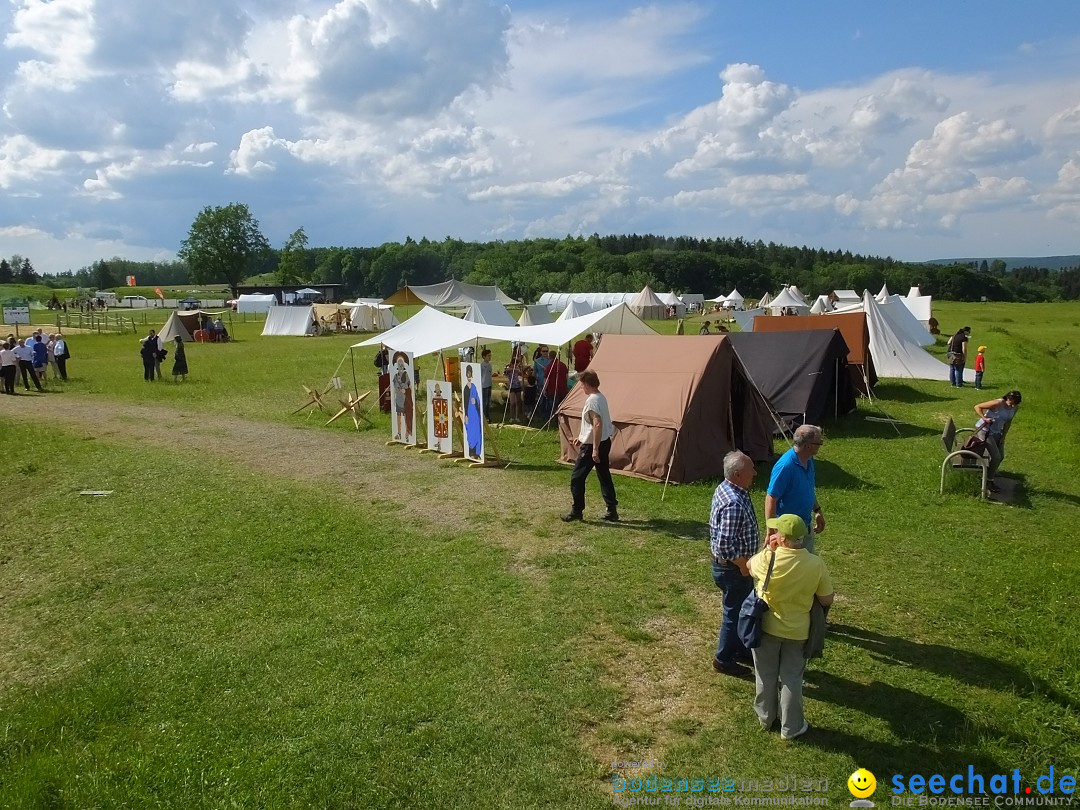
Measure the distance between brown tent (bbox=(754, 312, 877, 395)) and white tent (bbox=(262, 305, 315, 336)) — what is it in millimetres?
30910

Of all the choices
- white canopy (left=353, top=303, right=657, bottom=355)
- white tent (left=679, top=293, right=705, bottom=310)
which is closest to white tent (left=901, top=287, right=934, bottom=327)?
white canopy (left=353, top=303, right=657, bottom=355)

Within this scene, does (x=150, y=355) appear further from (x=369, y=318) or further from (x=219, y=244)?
(x=219, y=244)

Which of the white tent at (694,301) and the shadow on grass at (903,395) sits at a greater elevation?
the white tent at (694,301)

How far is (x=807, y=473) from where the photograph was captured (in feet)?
17.7

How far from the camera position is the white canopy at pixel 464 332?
48.0ft

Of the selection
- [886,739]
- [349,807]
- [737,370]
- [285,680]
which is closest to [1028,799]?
[886,739]

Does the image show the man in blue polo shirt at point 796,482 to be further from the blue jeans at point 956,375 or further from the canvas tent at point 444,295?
the canvas tent at point 444,295

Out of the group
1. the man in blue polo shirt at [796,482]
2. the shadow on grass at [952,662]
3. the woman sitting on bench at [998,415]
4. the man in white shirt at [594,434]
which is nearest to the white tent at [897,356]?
the woman sitting on bench at [998,415]

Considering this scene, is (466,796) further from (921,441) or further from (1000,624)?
(921,441)

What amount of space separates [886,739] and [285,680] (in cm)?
395

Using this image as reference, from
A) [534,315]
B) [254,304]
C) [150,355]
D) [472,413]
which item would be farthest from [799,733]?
[254,304]

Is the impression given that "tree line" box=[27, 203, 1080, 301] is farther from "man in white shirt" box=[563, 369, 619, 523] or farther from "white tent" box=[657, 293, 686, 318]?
"man in white shirt" box=[563, 369, 619, 523]

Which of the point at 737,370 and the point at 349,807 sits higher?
the point at 737,370

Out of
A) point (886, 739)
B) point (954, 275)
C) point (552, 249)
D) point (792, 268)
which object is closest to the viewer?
point (886, 739)
